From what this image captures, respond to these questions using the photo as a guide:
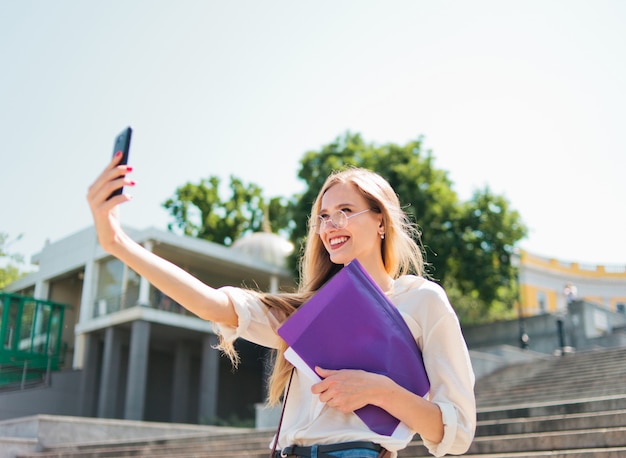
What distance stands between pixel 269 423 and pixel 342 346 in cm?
1352

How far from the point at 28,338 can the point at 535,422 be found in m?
21.3

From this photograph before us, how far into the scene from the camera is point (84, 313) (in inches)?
1037

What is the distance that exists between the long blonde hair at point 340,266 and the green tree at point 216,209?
3248 cm

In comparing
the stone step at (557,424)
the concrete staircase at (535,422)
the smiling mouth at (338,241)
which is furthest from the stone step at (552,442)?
the smiling mouth at (338,241)

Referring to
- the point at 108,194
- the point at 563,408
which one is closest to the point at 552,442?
the point at 563,408

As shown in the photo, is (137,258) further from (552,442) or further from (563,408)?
(563,408)

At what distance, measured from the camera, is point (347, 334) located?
2098 millimetres

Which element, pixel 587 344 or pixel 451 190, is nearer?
pixel 587 344

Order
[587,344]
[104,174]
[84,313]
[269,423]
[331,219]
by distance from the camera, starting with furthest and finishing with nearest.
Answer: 1. [84,313]
2. [587,344]
3. [269,423]
4. [331,219]
5. [104,174]

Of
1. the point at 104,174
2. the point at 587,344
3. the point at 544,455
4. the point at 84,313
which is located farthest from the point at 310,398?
the point at 84,313

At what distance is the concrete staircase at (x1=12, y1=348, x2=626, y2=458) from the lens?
5.91m

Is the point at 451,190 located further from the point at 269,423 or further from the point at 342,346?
the point at 342,346

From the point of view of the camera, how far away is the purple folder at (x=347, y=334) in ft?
6.85

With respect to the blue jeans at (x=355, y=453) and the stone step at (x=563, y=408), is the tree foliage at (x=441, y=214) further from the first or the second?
the blue jeans at (x=355, y=453)
